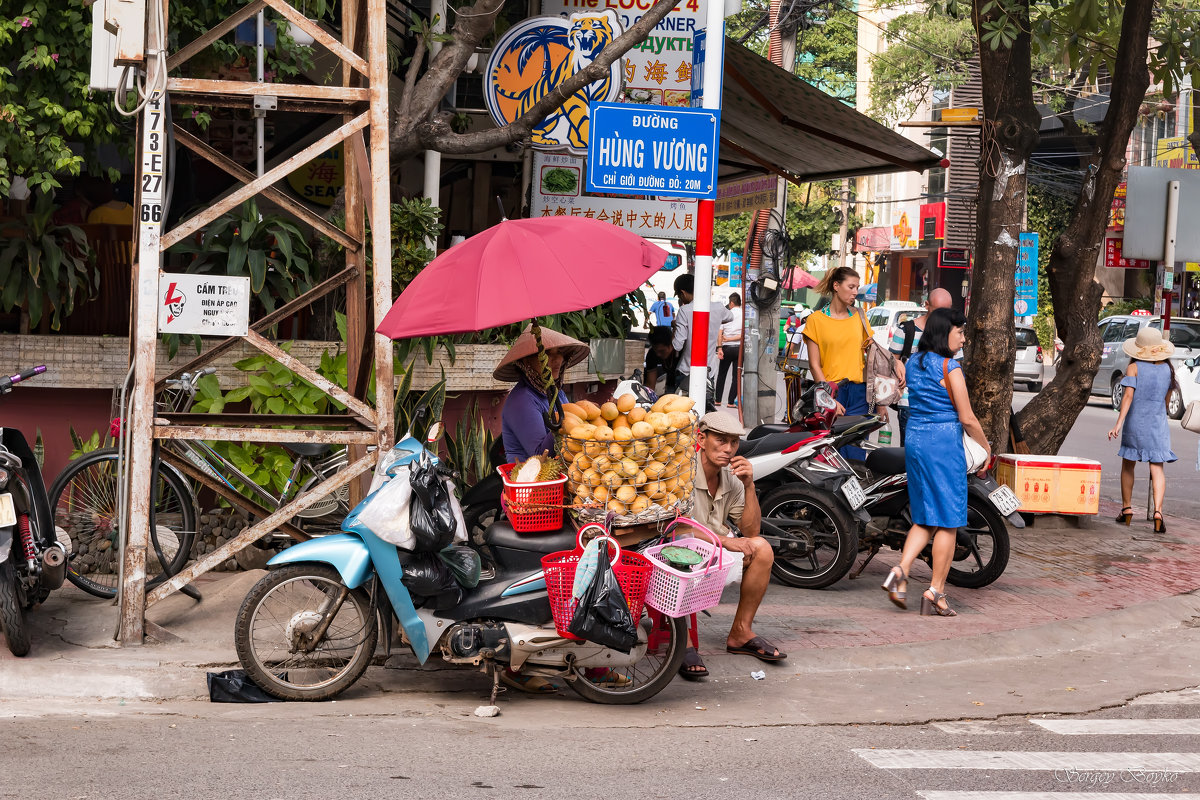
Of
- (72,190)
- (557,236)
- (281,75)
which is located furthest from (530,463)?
(72,190)

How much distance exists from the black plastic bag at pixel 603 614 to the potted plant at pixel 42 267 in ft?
14.6

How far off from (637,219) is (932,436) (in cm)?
501

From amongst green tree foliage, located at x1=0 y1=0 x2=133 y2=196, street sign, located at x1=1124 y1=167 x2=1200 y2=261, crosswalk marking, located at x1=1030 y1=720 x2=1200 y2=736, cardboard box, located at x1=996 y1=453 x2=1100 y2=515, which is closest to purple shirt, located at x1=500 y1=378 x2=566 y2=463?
crosswalk marking, located at x1=1030 y1=720 x2=1200 y2=736

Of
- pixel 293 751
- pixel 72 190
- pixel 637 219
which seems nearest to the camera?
pixel 293 751

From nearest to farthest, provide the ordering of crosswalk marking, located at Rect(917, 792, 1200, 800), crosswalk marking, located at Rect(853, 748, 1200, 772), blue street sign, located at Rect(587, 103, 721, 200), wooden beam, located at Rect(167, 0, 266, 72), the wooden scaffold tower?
crosswalk marking, located at Rect(917, 792, 1200, 800) < crosswalk marking, located at Rect(853, 748, 1200, 772) < the wooden scaffold tower < wooden beam, located at Rect(167, 0, 266, 72) < blue street sign, located at Rect(587, 103, 721, 200)

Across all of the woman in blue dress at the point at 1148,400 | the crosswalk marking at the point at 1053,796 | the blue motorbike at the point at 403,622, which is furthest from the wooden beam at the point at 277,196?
the woman in blue dress at the point at 1148,400

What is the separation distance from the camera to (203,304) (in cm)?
629

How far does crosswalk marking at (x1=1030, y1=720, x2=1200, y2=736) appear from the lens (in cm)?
560

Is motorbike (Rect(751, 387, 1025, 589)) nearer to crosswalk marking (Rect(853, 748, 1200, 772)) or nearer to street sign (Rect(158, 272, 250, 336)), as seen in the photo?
crosswalk marking (Rect(853, 748, 1200, 772))

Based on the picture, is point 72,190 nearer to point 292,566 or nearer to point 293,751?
point 292,566

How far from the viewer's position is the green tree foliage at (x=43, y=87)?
695 cm

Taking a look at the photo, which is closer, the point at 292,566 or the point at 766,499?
the point at 292,566

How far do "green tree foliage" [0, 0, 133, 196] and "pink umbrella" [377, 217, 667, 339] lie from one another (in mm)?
2769

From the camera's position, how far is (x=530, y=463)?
5.74 m
